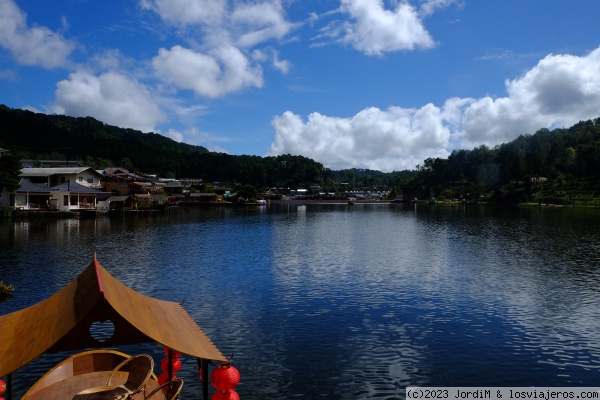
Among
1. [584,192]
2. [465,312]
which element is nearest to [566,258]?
[465,312]

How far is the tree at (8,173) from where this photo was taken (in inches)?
2665

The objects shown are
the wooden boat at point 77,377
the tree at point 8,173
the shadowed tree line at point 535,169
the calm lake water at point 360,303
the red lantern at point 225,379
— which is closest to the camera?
the wooden boat at point 77,377

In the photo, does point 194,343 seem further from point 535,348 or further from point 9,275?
point 9,275

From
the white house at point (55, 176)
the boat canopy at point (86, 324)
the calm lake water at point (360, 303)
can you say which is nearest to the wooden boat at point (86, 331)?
the boat canopy at point (86, 324)

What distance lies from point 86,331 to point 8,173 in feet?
238

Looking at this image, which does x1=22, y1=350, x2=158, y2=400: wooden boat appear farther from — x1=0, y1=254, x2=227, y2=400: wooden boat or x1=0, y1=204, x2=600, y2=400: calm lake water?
x1=0, y1=204, x2=600, y2=400: calm lake water

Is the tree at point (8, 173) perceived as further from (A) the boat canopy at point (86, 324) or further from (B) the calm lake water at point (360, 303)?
(A) the boat canopy at point (86, 324)

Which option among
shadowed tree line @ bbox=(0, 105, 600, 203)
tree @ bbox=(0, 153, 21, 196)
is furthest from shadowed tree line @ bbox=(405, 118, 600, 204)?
tree @ bbox=(0, 153, 21, 196)

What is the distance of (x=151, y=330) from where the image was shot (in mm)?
9625

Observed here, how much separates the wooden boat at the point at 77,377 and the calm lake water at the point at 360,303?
11.3 feet

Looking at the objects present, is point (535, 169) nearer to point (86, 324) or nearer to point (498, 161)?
point (498, 161)

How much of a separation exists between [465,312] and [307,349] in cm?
942

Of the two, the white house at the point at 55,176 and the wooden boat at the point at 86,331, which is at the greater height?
the white house at the point at 55,176

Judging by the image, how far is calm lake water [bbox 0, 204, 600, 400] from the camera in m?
15.2
